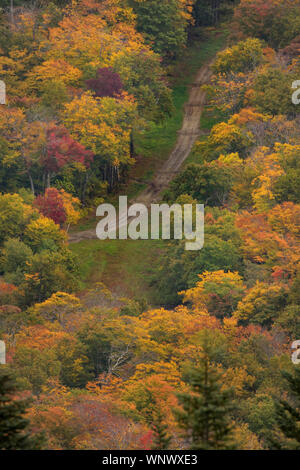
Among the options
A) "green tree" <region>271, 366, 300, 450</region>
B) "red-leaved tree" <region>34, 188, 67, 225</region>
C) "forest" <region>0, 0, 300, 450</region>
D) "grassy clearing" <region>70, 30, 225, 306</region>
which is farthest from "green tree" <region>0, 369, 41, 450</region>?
"red-leaved tree" <region>34, 188, 67, 225</region>

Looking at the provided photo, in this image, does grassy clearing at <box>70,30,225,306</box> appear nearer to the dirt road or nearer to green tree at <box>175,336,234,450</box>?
the dirt road

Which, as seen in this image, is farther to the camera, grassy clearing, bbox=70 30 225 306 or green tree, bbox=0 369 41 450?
grassy clearing, bbox=70 30 225 306

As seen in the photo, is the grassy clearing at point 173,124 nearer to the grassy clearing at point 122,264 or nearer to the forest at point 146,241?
the forest at point 146,241

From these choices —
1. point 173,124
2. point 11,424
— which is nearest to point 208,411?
point 11,424

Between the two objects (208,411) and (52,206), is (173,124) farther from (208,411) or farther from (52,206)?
(208,411)

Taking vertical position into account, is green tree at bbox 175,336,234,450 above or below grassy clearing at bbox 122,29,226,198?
below

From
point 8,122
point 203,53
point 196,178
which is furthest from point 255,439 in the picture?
point 203,53

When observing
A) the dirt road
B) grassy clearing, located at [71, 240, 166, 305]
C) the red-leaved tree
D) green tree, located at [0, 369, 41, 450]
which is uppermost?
the dirt road
